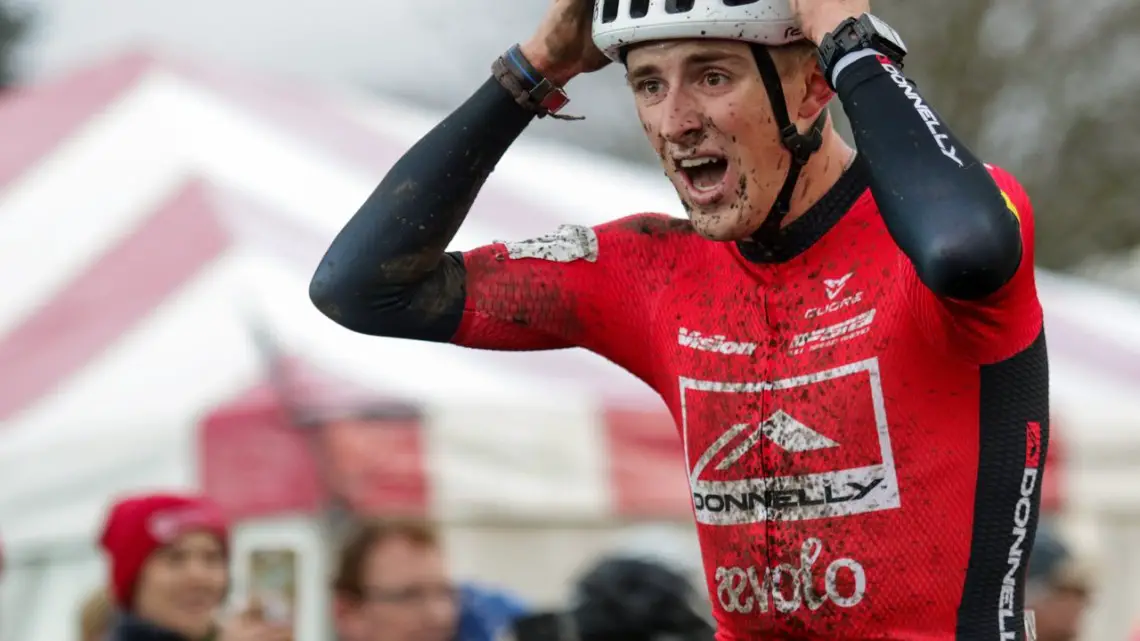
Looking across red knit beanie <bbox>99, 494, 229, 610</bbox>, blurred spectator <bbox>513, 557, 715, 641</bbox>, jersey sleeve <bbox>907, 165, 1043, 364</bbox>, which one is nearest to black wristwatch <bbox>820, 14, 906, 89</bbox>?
jersey sleeve <bbox>907, 165, 1043, 364</bbox>

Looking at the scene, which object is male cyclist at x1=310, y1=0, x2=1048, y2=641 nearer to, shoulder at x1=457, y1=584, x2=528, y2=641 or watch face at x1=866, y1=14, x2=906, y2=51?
watch face at x1=866, y1=14, x2=906, y2=51

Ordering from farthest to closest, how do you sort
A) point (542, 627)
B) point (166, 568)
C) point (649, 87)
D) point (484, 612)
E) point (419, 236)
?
1. point (484, 612)
2. point (166, 568)
3. point (542, 627)
4. point (419, 236)
5. point (649, 87)

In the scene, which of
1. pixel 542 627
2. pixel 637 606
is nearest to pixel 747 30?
pixel 637 606

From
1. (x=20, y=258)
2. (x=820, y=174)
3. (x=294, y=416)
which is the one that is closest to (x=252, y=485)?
(x=294, y=416)

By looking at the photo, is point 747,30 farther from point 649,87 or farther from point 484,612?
point 484,612

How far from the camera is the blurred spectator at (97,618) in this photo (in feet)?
18.6

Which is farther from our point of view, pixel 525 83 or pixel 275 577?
pixel 275 577

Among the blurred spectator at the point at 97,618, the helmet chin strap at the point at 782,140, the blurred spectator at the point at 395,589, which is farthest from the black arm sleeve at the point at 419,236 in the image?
the blurred spectator at the point at 97,618

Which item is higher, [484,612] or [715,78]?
[715,78]

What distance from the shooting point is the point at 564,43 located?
10.1ft

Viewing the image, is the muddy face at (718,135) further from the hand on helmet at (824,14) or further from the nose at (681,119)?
the hand on helmet at (824,14)

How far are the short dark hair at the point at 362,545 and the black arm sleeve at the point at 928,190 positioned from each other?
2774 mm

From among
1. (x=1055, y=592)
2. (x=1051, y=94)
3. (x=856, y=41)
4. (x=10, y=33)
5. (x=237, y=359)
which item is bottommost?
(x=1055, y=592)

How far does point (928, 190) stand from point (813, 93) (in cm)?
48
